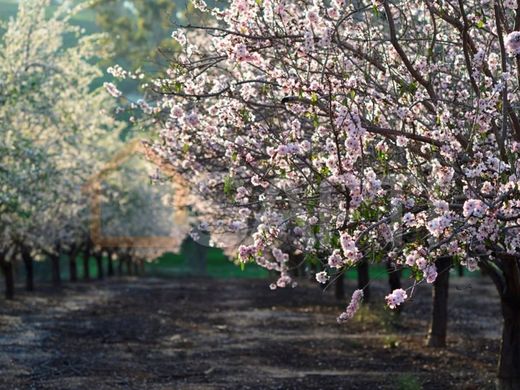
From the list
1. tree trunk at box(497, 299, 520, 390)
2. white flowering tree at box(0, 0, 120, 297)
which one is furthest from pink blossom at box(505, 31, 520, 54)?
white flowering tree at box(0, 0, 120, 297)

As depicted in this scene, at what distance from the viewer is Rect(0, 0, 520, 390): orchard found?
9789 millimetres

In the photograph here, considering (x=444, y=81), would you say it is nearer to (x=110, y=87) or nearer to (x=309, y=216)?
(x=309, y=216)

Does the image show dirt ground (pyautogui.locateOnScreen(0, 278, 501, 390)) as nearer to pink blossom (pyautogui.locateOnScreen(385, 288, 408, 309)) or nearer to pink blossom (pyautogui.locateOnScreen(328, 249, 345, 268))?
pink blossom (pyautogui.locateOnScreen(328, 249, 345, 268))

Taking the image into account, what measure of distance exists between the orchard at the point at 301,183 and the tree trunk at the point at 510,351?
0.10 ft

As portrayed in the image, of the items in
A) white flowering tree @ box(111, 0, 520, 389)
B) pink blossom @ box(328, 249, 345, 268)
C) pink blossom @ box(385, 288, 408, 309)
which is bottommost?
pink blossom @ box(385, 288, 408, 309)

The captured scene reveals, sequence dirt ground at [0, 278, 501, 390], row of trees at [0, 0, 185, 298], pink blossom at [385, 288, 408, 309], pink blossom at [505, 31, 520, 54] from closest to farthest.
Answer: pink blossom at [505, 31, 520, 54], pink blossom at [385, 288, 408, 309], dirt ground at [0, 278, 501, 390], row of trees at [0, 0, 185, 298]

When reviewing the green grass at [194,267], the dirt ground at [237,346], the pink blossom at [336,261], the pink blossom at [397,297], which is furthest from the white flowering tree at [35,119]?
the green grass at [194,267]

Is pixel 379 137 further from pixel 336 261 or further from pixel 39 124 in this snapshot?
pixel 39 124

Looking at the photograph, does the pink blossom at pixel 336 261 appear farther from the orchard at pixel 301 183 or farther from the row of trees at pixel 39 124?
the row of trees at pixel 39 124

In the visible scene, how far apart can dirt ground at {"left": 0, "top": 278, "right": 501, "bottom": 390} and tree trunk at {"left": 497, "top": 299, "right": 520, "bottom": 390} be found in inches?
37.3

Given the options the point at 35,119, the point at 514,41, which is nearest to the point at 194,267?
the point at 35,119

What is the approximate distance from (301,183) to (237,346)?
11.8 metres

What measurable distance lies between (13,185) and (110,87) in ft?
37.0

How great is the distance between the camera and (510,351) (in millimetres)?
16000
